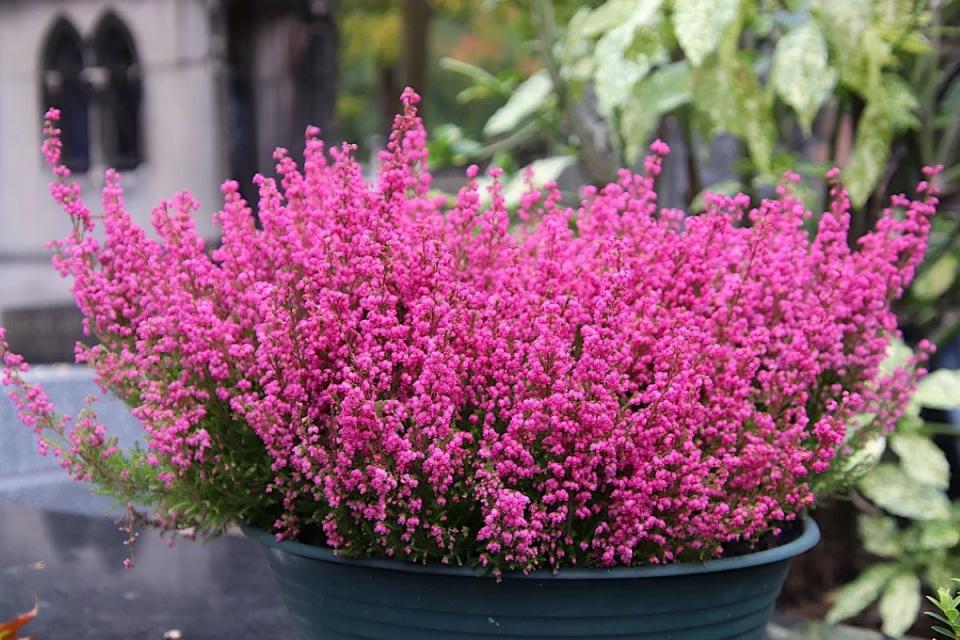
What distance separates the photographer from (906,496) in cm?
252

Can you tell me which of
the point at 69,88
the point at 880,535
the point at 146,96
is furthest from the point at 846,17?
the point at 69,88

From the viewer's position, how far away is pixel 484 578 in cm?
115

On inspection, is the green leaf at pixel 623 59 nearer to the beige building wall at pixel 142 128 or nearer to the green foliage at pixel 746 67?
the green foliage at pixel 746 67

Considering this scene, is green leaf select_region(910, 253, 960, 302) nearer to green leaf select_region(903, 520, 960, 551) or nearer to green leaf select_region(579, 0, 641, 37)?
green leaf select_region(903, 520, 960, 551)

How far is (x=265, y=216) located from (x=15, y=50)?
5.23 m

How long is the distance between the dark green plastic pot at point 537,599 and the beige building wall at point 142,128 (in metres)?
4.23

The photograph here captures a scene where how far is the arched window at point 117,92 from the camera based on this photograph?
5844 mm

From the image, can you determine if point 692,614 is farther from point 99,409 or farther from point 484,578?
point 99,409

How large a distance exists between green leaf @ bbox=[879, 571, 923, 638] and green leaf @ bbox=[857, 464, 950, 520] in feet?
0.71

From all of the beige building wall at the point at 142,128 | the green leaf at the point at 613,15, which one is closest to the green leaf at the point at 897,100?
the green leaf at the point at 613,15

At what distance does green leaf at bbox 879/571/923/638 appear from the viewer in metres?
2.61

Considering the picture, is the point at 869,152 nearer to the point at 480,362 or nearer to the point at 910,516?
the point at 910,516

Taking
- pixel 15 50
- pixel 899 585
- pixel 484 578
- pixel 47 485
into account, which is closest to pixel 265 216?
pixel 484 578

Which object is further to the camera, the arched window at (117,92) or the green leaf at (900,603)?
the arched window at (117,92)
